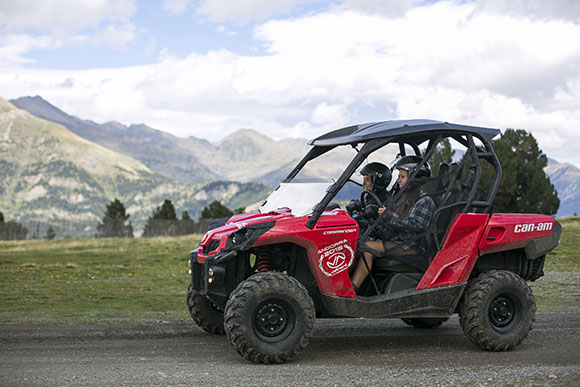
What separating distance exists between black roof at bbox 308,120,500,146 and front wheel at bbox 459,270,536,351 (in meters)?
2.00

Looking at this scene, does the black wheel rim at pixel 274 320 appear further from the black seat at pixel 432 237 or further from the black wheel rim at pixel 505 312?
the black wheel rim at pixel 505 312

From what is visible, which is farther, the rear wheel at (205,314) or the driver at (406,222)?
the rear wheel at (205,314)

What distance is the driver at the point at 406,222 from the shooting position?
32.0 ft

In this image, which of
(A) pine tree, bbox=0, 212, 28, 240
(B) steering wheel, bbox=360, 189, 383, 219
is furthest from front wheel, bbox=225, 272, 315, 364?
(A) pine tree, bbox=0, 212, 28, 240

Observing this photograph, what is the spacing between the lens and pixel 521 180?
57625mm

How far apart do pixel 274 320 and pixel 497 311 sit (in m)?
3.20

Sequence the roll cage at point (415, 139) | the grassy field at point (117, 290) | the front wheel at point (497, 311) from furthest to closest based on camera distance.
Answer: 1. the grassy field at point (117, 290)
2. the front wheel at point (497, 311)
3. the roll cage at point (415, 139)

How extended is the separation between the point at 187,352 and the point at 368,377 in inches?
109

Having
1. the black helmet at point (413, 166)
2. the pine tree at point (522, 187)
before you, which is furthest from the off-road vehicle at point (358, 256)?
the pine tree at point (522, 187)

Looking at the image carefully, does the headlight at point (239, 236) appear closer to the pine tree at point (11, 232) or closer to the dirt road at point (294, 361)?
the dirt road at point (294, 361)

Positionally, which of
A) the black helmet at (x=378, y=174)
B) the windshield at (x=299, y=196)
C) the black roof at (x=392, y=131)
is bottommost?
the windshield at (x=299, y=196)

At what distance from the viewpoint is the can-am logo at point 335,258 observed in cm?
933

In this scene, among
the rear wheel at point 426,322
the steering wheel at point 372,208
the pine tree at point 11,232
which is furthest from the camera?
the pine tree at point 11,232

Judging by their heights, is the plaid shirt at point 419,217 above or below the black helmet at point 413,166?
below
